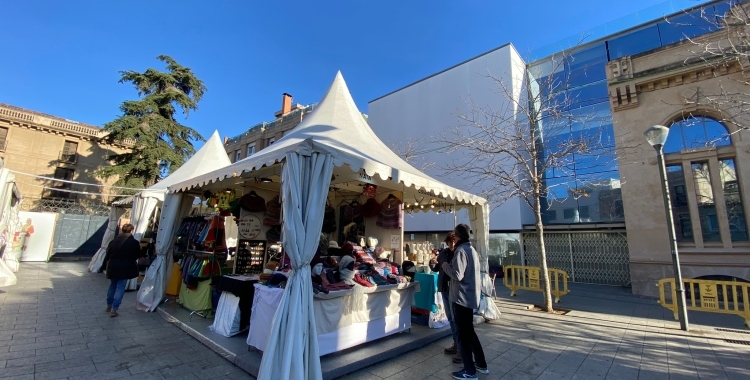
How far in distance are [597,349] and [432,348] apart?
8.86 ft

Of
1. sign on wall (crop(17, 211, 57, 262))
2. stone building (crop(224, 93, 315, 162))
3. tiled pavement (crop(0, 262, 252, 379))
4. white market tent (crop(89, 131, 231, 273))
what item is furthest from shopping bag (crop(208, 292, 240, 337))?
stone building (crop(224, 93, 315, 162))

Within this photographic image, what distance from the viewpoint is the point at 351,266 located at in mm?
4574

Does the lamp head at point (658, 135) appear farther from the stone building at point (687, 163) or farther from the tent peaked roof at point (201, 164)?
the tent peaked roof at point (201, 164)

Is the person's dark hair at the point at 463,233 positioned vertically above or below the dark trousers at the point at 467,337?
above

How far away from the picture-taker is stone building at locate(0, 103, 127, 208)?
2422cm

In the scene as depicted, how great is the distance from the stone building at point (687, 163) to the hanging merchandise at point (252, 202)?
10.1 metres

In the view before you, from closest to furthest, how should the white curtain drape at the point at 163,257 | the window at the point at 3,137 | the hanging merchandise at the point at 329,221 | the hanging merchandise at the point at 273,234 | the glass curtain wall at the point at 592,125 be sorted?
the white curtain drape at the point at 163,257
the hanging merchandise at the point at 273,234
the hanging merchandise at the point at 329,221
the glass curtain wall at the point at 592,125
the window at the point at 3,137

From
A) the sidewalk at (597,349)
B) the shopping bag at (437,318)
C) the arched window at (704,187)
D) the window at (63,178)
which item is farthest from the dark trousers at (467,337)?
the window at (63,178)

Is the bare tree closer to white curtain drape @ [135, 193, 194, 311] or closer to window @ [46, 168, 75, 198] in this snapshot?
white curtain drape @ [135, 193, 194, 311]

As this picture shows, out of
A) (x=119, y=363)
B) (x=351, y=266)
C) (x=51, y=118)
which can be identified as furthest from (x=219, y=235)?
(x=51, y=118)

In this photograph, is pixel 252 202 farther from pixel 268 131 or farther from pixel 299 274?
pixel 268 131

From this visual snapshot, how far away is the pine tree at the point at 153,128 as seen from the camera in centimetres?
1917

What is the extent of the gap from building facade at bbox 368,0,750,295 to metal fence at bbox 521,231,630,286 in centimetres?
4

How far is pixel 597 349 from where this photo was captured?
16.1 ft
